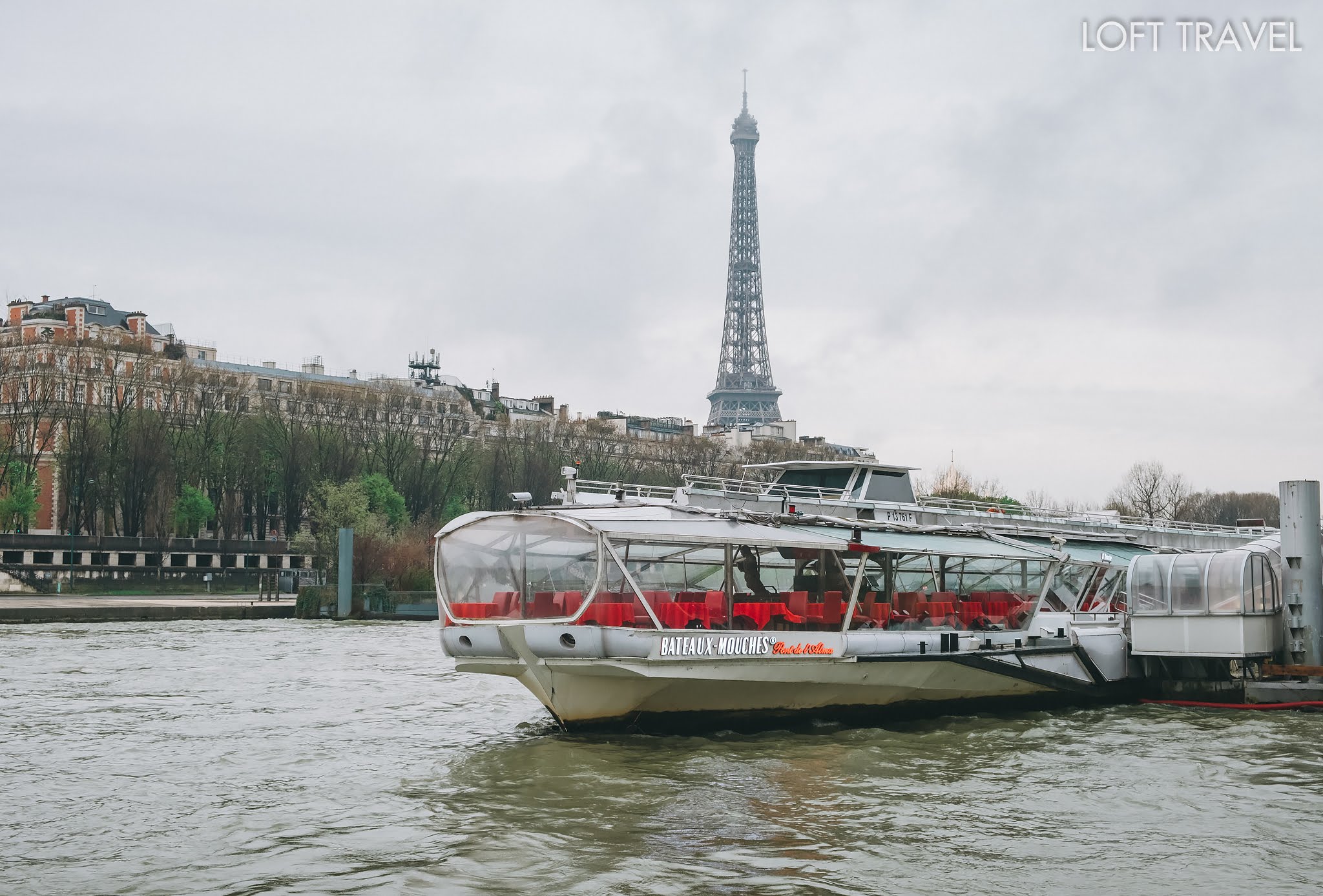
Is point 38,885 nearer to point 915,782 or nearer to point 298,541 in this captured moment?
point 915,782

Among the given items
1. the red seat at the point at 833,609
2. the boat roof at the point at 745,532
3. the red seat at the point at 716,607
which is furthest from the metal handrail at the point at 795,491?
the red seat at the point at 716,607

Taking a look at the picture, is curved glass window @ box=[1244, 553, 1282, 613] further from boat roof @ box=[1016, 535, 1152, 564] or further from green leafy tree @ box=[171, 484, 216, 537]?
green leafy tree @ box=[171, 484, 216, 537]

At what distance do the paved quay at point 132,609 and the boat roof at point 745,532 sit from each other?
1761 inches

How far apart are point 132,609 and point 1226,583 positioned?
52.3 meters

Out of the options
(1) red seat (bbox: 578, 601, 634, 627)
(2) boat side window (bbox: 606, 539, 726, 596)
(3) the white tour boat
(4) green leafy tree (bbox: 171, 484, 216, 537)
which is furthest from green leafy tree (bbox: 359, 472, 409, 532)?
(1) red seat (bbox: 578, 601, 634, 627)

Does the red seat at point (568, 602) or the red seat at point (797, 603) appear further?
the red seat at point (797, 603)

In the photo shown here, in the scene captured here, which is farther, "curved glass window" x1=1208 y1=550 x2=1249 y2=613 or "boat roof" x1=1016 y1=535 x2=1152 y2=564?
"boat roof" x1=1016 y1=535 x2=1152 y2=564

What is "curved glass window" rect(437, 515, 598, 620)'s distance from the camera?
2294cm

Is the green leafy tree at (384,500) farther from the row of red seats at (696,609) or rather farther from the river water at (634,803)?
the row of red seats at (696,609)

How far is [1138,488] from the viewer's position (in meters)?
105

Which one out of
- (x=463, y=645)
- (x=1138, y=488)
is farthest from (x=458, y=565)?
(x=1138, y=488)

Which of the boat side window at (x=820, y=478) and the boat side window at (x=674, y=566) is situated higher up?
the boat side window at (x=820, y=478)

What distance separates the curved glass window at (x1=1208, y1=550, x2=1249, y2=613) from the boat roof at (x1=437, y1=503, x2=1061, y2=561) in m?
3.64

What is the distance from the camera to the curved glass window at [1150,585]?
3000cm
